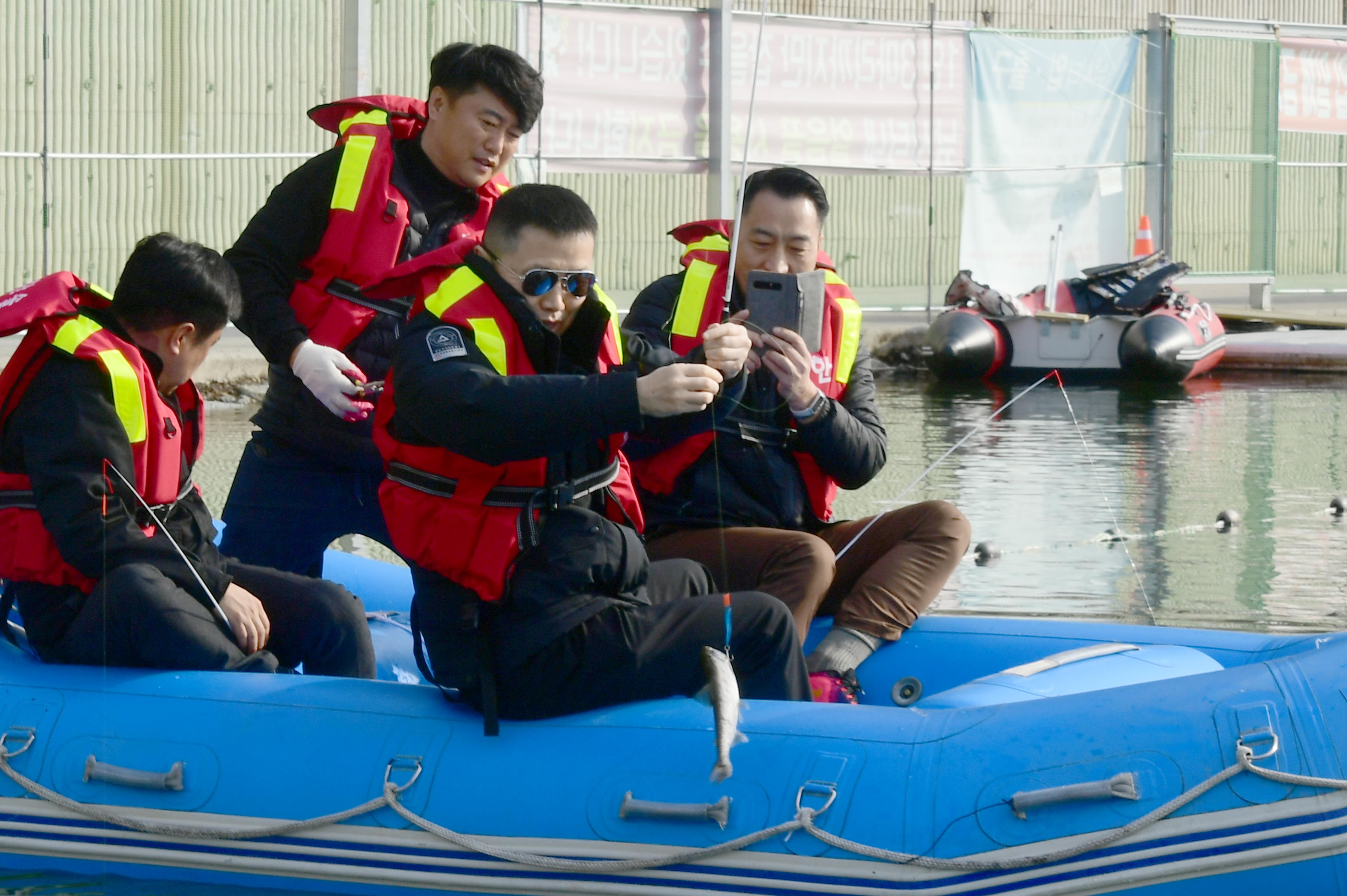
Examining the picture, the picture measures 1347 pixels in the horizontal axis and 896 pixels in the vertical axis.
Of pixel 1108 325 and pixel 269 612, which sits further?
pixel 1108 325

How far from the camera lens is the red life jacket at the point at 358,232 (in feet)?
12.6

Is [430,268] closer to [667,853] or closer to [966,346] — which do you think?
[667,853]

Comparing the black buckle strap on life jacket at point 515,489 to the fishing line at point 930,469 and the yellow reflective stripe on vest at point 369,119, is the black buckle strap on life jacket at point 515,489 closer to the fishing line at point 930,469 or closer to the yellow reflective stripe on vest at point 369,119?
the fishing line at point 930,469

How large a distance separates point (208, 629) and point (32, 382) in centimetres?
56

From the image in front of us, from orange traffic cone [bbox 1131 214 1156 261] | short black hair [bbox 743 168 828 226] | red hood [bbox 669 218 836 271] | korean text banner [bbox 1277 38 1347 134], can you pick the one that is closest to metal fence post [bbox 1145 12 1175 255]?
orange traffic cone [bbox 1131 214 1156 261]

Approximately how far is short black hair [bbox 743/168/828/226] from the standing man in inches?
19.6

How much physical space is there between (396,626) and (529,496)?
4.19ft

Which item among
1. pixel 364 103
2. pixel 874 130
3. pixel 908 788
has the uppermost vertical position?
pixel 874 130

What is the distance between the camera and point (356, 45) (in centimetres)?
625

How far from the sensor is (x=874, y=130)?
39.5ft

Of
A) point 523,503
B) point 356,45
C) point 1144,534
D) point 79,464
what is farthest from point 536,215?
point 1144,534

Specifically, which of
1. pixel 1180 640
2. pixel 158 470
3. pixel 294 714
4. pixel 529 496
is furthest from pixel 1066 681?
pixel 158 470

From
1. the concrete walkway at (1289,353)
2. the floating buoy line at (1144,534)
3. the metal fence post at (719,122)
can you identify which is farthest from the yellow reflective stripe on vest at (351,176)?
the concrete walkway at (1289,353)

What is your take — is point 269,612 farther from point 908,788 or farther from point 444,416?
point 908,788
